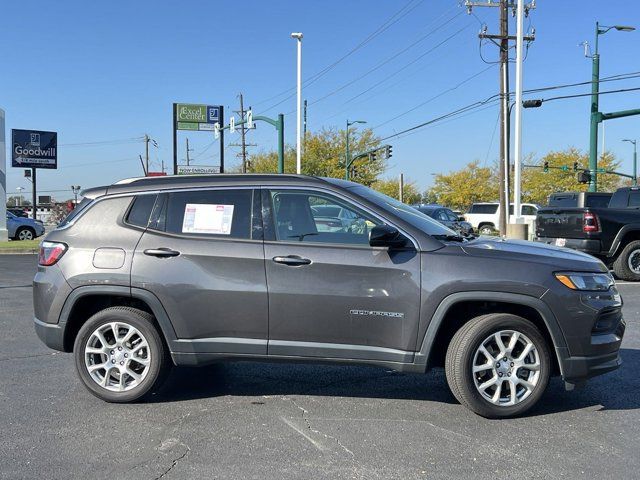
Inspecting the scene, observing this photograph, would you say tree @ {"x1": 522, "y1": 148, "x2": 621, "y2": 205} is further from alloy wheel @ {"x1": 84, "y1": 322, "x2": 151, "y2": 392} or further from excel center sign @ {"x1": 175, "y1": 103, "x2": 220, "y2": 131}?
alloy wheel @ {"x1": 84, "y1": 322, "x2": 151, "y2": 392}

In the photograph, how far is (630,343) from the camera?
6.59 meters

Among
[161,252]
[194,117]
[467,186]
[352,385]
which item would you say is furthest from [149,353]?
[467,186]

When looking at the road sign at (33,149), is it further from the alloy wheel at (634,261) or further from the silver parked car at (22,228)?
the alloy wheel at (634,261)

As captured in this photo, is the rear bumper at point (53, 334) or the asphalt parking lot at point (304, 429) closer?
the asphalt parking lot at point (304, 429)

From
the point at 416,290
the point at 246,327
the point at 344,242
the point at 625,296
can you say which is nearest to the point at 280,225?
the point at 344,242

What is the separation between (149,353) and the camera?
4.65m

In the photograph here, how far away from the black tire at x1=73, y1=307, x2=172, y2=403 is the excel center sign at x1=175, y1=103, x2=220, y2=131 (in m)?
36.3

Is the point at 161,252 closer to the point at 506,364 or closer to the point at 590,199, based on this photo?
the point at 506,364

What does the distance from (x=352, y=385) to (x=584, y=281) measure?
84.5 inches

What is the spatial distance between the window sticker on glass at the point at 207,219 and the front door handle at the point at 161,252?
0.20 m

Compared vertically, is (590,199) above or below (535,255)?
above

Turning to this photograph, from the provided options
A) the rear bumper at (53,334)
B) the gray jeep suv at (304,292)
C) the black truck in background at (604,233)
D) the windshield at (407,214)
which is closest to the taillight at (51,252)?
the gray jeep suv at (304,292)

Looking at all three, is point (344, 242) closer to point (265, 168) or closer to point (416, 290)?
point (416, 290)

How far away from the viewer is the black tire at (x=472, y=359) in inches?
167
